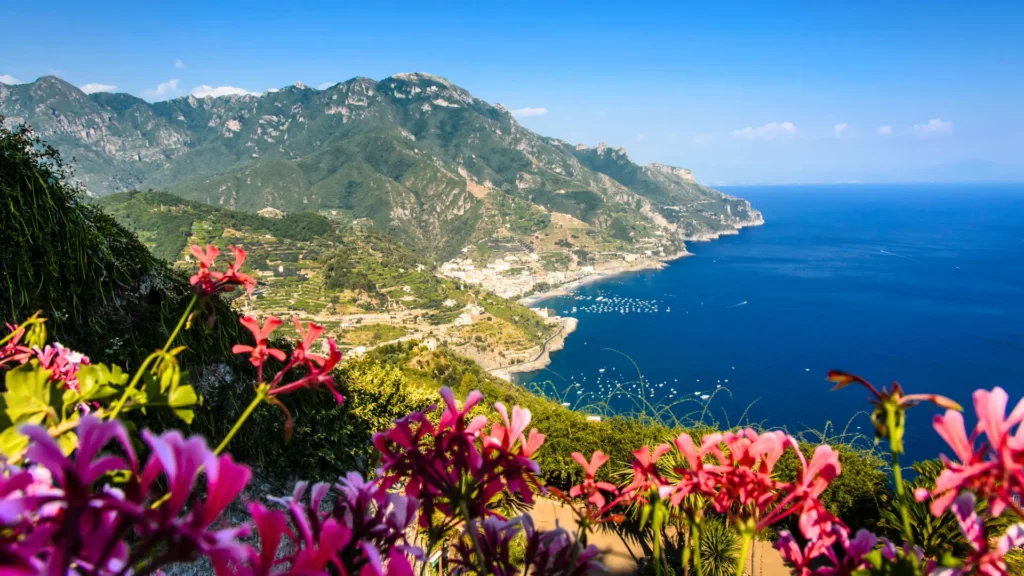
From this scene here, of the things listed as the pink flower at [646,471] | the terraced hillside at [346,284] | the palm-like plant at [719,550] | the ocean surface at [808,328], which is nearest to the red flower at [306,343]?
the pink flower at [646,471]

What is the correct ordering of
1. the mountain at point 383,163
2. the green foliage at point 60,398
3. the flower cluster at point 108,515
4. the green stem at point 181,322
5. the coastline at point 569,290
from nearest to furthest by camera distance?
the flower cluster at point 108,515 < the green foliage at point 60,398 < the green stem at point 181,322 < the coastline at point 569,290 < the mountain at point 383,163

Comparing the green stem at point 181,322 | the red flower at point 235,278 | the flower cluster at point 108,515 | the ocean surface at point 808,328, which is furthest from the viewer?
the ocean surface at point 808,328

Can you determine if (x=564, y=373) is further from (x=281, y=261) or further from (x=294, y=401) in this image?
(x=294, y=401)

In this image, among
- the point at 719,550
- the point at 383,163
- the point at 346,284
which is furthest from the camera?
the point at 383,163

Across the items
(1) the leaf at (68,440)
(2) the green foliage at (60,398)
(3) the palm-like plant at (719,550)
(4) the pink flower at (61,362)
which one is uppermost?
(2) the green foliage at (60,398)

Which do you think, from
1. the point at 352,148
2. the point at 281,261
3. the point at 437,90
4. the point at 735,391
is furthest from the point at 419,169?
the point at 735,391

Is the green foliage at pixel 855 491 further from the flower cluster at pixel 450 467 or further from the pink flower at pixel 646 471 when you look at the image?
the flower cluster at pixel 450 467

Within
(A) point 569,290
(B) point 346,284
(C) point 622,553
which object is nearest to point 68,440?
(C) point 622,553

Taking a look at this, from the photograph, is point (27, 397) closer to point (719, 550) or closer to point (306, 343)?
point (306, 343)
